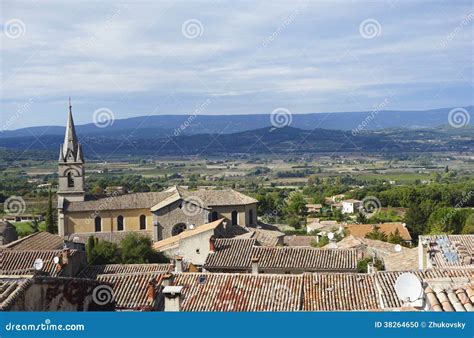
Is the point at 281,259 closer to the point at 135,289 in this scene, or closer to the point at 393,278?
the point at 393,278

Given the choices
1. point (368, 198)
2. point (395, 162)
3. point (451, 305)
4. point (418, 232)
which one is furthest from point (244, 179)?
point (451, 305)

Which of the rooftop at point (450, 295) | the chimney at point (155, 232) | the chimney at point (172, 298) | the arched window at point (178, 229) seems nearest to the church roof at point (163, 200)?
the chimney at point (155, 232)

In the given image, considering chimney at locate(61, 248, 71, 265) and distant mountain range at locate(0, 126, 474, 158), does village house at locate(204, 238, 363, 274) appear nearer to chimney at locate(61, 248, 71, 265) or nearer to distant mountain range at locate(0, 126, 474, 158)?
chimney at locate(61, 248, 71, 265)

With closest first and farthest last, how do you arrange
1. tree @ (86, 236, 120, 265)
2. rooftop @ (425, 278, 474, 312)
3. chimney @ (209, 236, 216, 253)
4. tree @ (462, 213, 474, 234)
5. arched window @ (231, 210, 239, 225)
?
rooftop @ (425, 278, 474, 312) < chimney @ (209, 236, 216, 253) < tree @ (86, 236, 120, 265) < tree @ (462, 213, 474, 234) < arched window @ (231, 210, 239, 225)

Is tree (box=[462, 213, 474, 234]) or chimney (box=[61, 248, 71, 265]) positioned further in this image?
tree (box=[462, 213, 474, 234])

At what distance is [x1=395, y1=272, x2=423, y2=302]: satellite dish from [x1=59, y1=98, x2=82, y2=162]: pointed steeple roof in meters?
35.7

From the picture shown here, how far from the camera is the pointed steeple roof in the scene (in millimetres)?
40844

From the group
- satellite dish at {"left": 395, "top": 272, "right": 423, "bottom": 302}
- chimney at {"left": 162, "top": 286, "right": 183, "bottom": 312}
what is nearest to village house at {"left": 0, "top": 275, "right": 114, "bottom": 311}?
chimney at {"left": 162, "top": 286, "right": 183, "bottom": 312}

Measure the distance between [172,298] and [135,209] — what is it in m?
27.8

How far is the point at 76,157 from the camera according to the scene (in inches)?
1608

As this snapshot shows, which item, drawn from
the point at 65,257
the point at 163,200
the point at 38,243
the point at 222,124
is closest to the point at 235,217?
the point at 163,200

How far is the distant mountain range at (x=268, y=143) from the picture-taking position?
103 metres

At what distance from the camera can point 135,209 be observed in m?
38.1

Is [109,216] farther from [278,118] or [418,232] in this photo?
[418,232]
